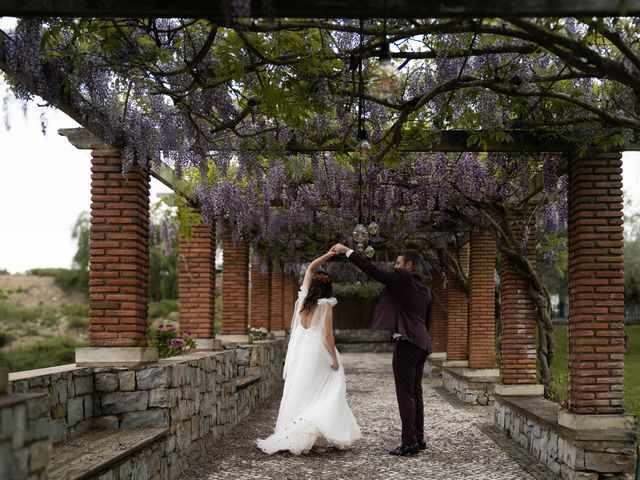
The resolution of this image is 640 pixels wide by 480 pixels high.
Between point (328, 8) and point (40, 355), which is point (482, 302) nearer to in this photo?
point (328, 8)

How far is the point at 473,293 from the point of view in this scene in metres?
11.1

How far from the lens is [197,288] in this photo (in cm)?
920

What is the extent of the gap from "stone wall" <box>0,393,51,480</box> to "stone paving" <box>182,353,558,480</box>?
2830 mm

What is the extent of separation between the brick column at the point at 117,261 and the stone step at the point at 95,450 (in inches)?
28.4

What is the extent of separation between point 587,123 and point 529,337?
3.03 meters

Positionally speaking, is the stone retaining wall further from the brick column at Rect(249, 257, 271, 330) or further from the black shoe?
the brick column at Rect(249, 257, 271, 330)

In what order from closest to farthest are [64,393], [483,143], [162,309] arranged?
[64,393]
[483,143]
[162,309]

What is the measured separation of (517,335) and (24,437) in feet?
19.5

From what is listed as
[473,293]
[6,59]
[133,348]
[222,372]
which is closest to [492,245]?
[473,293]

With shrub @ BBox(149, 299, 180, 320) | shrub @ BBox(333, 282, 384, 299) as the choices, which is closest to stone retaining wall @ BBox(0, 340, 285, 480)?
shrub @ BBox(333, 282, 384, 299)

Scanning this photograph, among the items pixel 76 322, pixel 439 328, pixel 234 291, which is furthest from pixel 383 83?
pixel 76 322

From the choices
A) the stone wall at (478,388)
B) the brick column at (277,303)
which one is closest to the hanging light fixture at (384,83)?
the stone wall at (478,388)

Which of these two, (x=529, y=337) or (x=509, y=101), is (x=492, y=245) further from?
(x=509, y=101)

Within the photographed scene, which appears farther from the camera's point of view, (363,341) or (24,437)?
(363,341)
